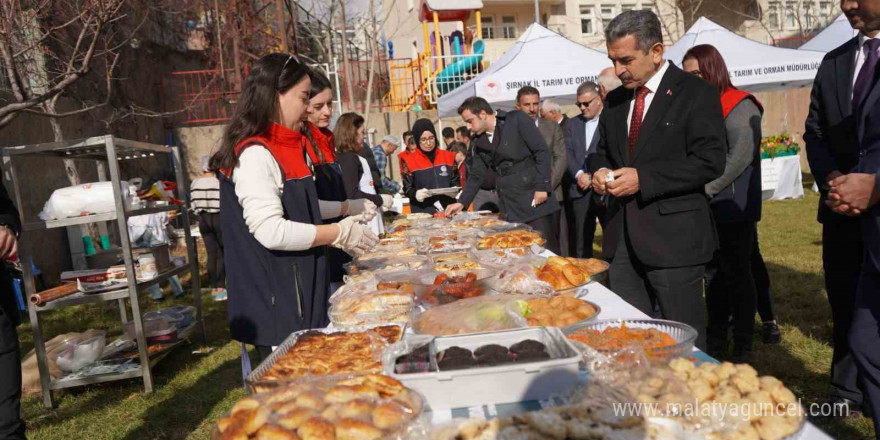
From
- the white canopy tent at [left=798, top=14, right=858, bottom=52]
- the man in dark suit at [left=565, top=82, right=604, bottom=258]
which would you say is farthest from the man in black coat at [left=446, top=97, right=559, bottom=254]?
the white canopy tent at [left=798, top=14, right=858, bottom=52]

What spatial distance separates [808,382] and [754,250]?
1006 mm

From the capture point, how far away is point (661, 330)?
5.39ft

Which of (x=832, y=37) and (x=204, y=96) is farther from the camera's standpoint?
(x=204, y=96)

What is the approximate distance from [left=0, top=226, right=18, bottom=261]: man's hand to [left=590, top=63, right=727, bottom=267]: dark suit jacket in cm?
253

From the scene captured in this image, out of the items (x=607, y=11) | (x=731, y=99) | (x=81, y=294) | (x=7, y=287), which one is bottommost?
(x=81, y=294)

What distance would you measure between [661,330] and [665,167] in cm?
90

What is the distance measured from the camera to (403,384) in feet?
4.38

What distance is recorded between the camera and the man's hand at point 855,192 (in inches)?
69.7

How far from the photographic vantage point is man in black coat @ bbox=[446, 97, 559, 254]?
493cm

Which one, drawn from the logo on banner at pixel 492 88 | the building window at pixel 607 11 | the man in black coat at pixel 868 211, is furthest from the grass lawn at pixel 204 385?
the building window at pixel 607 11

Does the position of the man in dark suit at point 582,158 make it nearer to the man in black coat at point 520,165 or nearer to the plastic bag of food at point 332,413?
the man in black coat at point 520,165

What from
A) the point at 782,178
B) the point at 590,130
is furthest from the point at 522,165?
the point at 782,178

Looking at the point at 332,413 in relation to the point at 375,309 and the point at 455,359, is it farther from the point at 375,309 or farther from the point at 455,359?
the point at 375,309

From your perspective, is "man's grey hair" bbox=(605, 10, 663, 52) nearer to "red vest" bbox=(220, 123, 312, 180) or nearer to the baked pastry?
"red vest" bbox=(220, 123, 312, 180)
